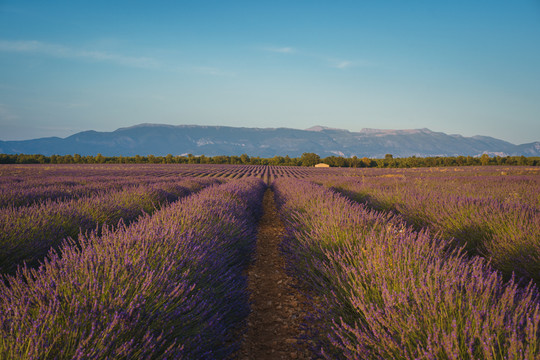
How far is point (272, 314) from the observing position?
10.2 ft

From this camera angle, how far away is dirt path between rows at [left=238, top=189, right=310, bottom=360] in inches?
96.4

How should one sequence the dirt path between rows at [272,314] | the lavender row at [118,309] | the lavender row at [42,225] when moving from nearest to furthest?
the lavender row at [118,309], the dirt path between rows at [272,314], the lavender row at [42,225]

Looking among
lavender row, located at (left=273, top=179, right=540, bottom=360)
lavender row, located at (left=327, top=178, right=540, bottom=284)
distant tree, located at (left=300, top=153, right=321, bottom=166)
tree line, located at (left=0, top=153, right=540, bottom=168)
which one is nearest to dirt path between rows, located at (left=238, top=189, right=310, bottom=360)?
lavender row, located at (left=273, top=179, right=540, bottom=360)

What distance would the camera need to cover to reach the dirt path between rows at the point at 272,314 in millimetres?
2449

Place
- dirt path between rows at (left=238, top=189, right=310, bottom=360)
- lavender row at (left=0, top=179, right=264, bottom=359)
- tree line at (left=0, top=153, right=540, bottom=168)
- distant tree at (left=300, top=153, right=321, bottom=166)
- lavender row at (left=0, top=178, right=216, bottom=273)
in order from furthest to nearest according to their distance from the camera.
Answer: distant tree at (left=300, top=153, right=321, bottom=166)
tree line at (left=0, top=153, right=540, bottom=168)
lavender row at (left=0, top=178, right=216, bottom=273)
dirt path between rows at (left=238, top=189, right=310, bottom=360)
lavender row at (left=0, top=179, right=264, bottom=359)

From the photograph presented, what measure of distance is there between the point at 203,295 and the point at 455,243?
151 inches

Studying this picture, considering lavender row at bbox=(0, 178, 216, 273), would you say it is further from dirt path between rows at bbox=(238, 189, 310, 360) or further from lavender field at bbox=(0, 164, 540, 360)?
dirt path between rows at bbox=(238, 189, 310, 360)

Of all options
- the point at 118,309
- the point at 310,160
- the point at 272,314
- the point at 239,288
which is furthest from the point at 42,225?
the point at 310,160

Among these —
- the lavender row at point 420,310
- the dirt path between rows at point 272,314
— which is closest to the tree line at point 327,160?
the dirt path between rows at point 272,314

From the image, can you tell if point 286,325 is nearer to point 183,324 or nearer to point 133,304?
point 183,324

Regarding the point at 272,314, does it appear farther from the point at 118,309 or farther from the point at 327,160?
the point at 327,160

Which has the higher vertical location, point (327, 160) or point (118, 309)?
point (327, 160)

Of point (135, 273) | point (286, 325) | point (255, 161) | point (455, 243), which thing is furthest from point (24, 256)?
point (255, 161)

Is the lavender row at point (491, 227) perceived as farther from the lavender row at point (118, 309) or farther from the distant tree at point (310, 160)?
the distant tree at point (310, 160)
